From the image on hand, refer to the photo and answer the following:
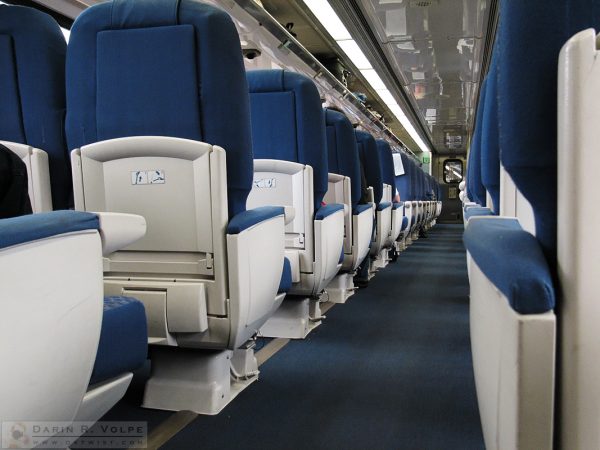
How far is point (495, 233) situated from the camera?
938mm

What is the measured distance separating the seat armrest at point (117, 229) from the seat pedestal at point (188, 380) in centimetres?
98

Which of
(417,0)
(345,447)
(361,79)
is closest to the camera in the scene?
(345,447)

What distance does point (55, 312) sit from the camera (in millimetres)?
910

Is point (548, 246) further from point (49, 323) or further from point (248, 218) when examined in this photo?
point (248, 218)

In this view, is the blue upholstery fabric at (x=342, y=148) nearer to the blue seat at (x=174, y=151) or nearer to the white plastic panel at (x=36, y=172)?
the blue seat at (x=174, y=151)

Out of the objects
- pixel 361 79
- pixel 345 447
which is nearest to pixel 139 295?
pixel 345 447

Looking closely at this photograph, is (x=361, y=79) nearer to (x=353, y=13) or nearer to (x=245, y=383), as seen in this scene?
(x=353, y=13)

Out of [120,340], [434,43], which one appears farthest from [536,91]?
[434,43]

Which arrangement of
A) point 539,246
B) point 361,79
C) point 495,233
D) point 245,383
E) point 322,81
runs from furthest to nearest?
point 361,79 → point 322,81 → point 245,383 → point 495,233 → point 539,246

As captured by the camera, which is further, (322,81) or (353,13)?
(322,81)

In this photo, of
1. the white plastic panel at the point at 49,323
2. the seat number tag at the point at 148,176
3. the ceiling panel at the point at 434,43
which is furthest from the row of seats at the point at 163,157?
the ceiling panel at the point at 434,43

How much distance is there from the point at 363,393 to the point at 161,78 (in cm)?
153

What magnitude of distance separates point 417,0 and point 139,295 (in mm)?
6100

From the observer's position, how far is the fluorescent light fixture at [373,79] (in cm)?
1002
